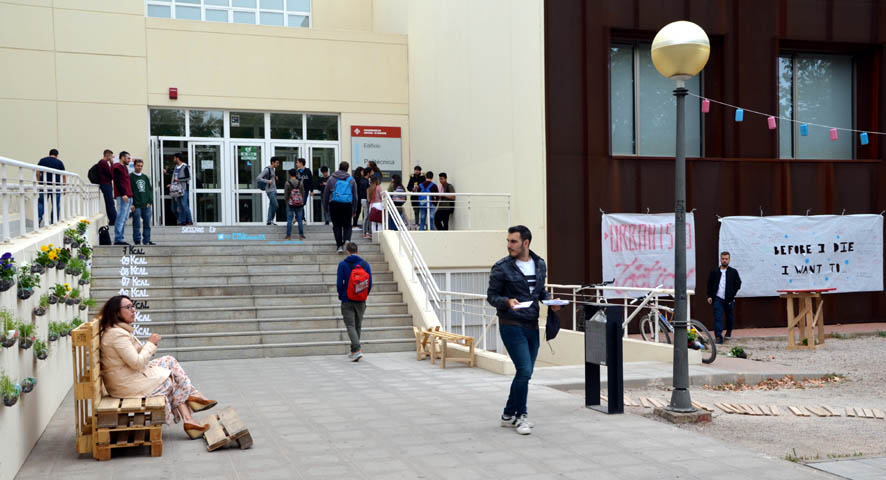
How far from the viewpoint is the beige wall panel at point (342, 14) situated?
80.3 feet

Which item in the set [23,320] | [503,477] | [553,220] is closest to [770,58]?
[553,220]

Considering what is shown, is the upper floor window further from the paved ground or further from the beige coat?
the beige coat

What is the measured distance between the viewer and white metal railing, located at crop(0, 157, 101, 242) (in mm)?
7773

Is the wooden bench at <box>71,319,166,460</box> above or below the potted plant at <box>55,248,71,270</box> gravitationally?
below

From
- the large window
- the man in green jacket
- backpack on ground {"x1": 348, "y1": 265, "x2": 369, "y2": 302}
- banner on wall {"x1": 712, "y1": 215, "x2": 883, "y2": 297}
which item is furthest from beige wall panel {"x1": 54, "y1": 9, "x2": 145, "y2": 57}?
banner on wall {"x1": 712, "y1": 215, "x2": 883, "y2": 297}

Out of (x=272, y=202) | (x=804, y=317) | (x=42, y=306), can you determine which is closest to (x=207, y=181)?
(x=272, y=202)

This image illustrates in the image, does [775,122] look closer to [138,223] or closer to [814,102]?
[814,102]

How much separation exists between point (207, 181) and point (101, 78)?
377 cm

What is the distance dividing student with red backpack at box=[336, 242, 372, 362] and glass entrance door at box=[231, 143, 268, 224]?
10.9 meters

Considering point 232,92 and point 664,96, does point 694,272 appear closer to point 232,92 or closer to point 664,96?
point 664,96

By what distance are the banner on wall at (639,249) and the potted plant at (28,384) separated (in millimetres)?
12247

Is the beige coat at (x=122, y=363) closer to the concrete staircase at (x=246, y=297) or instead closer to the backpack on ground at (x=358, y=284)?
the backpack on ground at (x=358, y=284)

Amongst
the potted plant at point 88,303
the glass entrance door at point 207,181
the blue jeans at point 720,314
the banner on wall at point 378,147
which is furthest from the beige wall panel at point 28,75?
the blue jeans at point 720,314

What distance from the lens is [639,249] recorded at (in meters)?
17.1
